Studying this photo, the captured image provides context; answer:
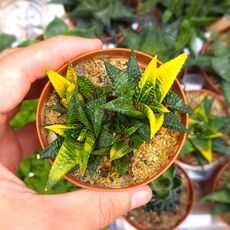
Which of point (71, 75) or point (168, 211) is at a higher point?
point (71, 75)

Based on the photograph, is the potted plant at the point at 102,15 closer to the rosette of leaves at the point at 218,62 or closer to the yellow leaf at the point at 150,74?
the rosette of leaves at the point at 218,62

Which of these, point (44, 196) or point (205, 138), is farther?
point (205, 138)

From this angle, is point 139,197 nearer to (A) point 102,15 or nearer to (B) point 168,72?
(B) point 168,72

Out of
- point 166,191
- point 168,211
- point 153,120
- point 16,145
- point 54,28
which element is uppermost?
point 54,28

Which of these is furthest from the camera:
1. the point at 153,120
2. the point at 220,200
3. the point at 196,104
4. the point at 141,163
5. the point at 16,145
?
the point at 196,104

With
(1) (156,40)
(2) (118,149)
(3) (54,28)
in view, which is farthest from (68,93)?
(3) (54,28)

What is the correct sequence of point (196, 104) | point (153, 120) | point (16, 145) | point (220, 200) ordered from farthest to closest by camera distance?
point (196, 104), point (220, 200), point (16, 145), point (153, 120)

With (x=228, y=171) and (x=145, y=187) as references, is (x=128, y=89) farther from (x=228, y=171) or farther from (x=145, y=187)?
(x=228, y=171)

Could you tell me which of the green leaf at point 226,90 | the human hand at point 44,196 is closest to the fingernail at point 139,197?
the human hand at point 44,196
